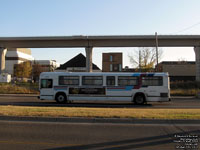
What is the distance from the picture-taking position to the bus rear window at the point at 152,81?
1770 cm

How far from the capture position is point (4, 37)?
1590 inches

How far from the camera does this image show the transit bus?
17656 millimetres

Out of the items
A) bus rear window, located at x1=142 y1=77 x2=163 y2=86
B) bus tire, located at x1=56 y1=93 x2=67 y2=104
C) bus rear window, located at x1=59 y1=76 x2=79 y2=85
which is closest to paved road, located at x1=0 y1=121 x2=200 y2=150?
bus tire, located at x1=56 y1=93 x2=67 y2=104

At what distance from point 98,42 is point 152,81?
79.7ft

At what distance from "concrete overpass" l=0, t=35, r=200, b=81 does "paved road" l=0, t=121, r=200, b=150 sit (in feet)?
106

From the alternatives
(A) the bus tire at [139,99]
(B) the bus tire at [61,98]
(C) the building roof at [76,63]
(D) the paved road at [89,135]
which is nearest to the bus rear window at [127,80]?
(A) the bus tire at [139,99]

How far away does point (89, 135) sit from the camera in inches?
263

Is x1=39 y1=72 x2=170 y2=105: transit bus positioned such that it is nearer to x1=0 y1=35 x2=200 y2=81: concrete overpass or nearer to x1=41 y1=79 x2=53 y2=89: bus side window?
x1=41 y1=79 x2=53 y2=89: bus side window

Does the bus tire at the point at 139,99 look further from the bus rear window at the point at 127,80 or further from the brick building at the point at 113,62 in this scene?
the brick building at the point at 113,62

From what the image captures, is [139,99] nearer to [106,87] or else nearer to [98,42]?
[106,87]

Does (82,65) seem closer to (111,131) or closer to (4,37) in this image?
(4,37)

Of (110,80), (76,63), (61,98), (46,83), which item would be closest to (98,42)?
(110,80)

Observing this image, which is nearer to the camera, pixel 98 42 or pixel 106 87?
pixel 106 87

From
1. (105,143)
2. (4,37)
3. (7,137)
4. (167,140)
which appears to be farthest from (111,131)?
(4,37)
